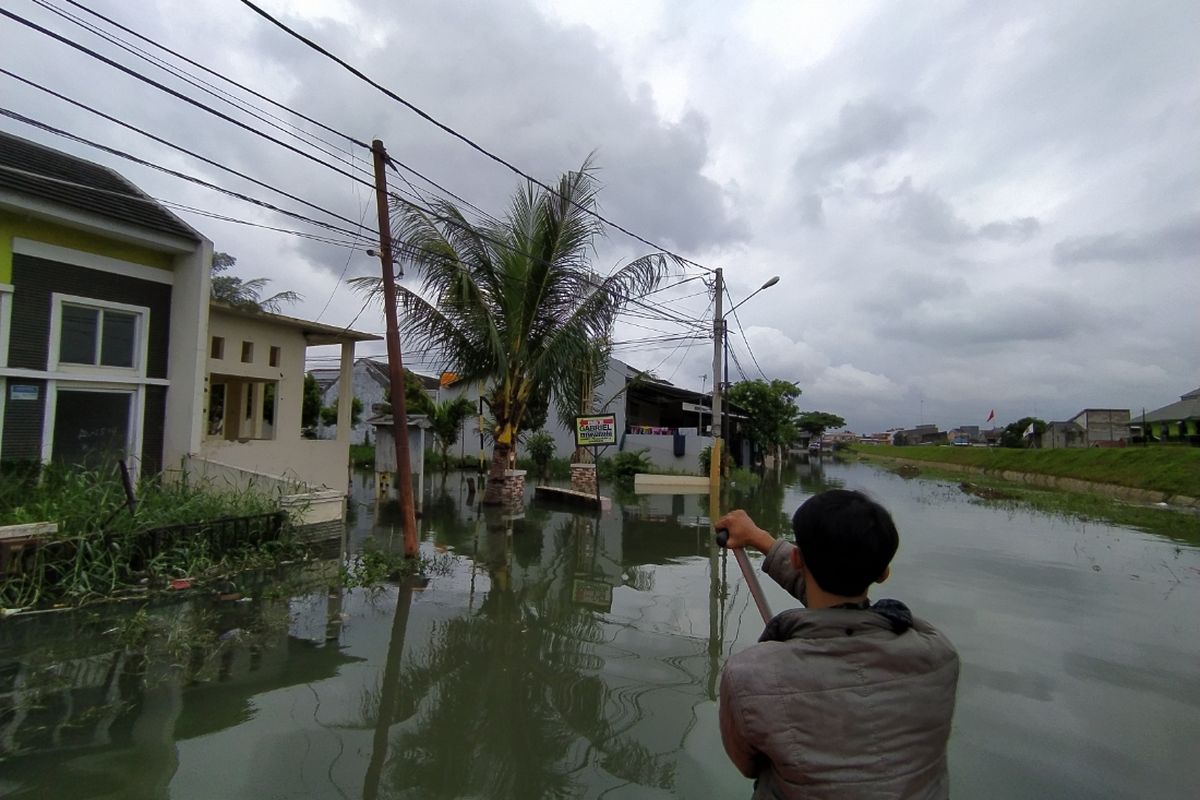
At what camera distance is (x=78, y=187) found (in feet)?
24.2

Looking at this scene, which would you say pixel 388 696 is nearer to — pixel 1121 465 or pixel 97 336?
pixel 97 336

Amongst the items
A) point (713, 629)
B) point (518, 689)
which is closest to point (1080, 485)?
point (713, 629)

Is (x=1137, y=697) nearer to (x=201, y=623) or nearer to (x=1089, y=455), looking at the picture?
(x=201, y=623)

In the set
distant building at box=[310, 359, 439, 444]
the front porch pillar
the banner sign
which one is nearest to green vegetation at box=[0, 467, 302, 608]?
the front porch pillar

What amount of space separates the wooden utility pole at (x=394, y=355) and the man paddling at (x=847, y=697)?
24.3 feet

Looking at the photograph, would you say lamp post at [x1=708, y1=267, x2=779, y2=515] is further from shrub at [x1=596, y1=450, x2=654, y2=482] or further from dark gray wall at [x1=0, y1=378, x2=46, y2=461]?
dark gray wall at [x1=0, y1=378, x2=46, y2=461]

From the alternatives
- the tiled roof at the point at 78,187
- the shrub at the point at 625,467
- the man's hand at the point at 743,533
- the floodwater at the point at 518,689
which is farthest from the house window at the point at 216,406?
the man's hand at the point at 743,533

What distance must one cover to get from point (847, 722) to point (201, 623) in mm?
5841

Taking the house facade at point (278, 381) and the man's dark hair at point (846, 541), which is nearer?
the man's dark hair at point (846, 541)

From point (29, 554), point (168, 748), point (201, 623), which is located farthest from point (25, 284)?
point (168, 748)

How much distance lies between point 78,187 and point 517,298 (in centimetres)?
706

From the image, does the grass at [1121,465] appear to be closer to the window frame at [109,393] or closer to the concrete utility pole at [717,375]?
the concrete utility pole at [717,375]

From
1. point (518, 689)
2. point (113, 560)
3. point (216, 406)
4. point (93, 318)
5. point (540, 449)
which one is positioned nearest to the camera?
point (518, 689)

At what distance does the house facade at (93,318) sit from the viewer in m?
7.43
